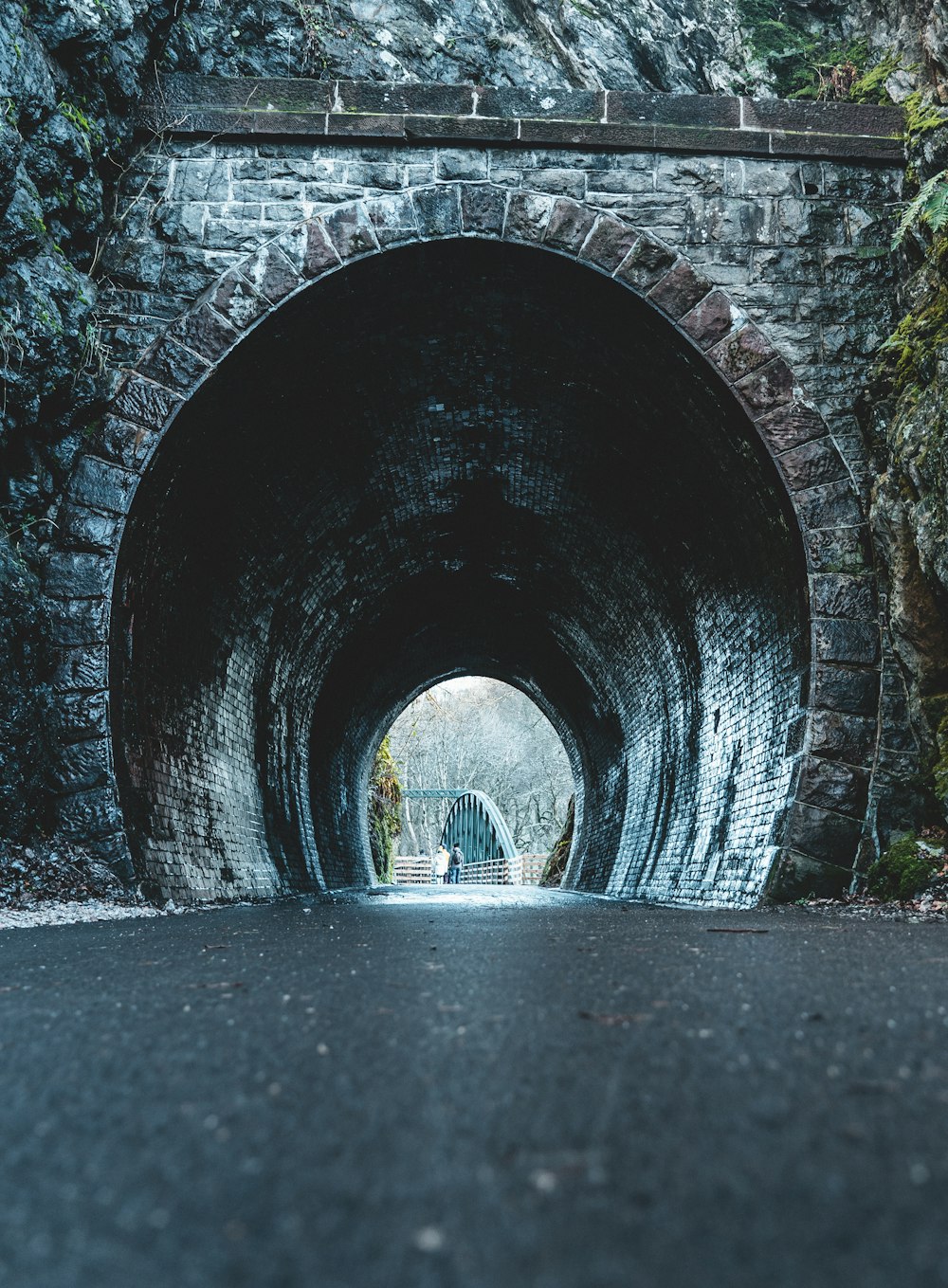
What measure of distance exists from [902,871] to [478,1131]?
5.54 meters

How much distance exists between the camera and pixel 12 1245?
1.13 m

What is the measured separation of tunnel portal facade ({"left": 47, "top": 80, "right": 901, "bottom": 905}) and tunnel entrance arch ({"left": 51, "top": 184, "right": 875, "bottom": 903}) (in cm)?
3

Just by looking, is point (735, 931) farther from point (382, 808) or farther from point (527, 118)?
point (382, 808)

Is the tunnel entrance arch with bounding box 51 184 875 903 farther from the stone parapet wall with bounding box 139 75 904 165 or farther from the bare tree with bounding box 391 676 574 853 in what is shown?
the bare tree with bounding box 391 676 574 853

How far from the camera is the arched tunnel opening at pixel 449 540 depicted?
761 cm

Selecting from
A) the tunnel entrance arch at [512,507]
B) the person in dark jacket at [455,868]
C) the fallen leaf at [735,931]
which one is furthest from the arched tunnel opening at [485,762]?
the fallen leaf at [735,931]

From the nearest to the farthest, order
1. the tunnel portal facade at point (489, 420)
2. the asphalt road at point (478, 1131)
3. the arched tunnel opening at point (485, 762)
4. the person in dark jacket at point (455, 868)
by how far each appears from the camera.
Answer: the asphalt road at point (478, 1131) → the tunnel portal facade at point (489, 420) → the person in dark jacket at point (455, 868) → the arched tunnel opening at point (485, 762)

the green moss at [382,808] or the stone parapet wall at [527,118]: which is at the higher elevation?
the stone parapet wall at [527,118]

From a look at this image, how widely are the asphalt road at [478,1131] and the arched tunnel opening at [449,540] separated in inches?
182

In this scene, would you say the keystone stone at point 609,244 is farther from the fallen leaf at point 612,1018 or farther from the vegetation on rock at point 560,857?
the vegetation on rock at point 560,857

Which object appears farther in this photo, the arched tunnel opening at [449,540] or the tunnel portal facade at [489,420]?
the arched tunnel opening at [449,540]

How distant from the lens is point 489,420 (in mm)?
9945

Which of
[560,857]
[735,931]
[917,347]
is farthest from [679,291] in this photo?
[560,857]

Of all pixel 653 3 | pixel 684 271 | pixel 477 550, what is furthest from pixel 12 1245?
pixel 477 550
